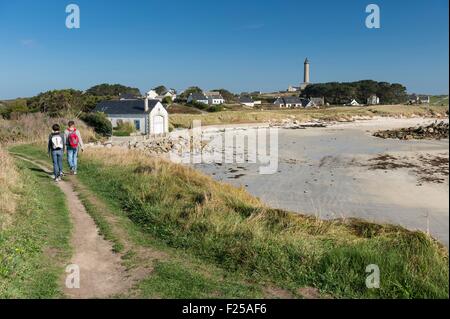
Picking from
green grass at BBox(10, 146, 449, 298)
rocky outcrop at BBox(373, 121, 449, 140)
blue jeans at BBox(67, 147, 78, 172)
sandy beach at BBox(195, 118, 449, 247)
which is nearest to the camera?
green grass at BBox(10, 146, 449, 298)

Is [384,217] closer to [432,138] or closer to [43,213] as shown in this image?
[43,213]

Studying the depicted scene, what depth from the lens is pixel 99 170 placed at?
40.3 feet

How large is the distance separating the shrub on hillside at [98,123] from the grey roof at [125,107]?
17.1 ft

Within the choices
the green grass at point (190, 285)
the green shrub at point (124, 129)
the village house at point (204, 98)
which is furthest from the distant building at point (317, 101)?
the green grass at point (190, 285)

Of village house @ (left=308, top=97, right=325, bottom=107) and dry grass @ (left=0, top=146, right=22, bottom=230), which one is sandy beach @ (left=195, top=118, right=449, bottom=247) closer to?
dry grass @ (left=0, top=146, right=22, bottom=230)

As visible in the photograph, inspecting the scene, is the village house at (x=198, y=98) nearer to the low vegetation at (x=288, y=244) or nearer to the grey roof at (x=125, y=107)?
the grey roof at (x=125, y=107)

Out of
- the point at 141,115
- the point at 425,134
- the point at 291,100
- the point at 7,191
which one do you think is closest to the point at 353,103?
the point at 291,100

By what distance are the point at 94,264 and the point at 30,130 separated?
20.3 m

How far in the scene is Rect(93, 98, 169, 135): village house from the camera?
3488cm

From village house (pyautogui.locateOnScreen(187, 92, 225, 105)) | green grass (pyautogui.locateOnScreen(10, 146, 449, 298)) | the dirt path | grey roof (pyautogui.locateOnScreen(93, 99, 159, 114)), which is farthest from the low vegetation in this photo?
village house (pyautogui.locateOnScreen(187, 92, 225, 105))

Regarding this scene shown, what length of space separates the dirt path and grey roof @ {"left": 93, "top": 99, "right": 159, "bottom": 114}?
28.5 metres

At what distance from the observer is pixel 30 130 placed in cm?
2322

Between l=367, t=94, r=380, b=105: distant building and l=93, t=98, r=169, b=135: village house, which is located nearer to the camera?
l=93, t=98, r=169, b=135: village house

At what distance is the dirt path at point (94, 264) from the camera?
4.83 m
